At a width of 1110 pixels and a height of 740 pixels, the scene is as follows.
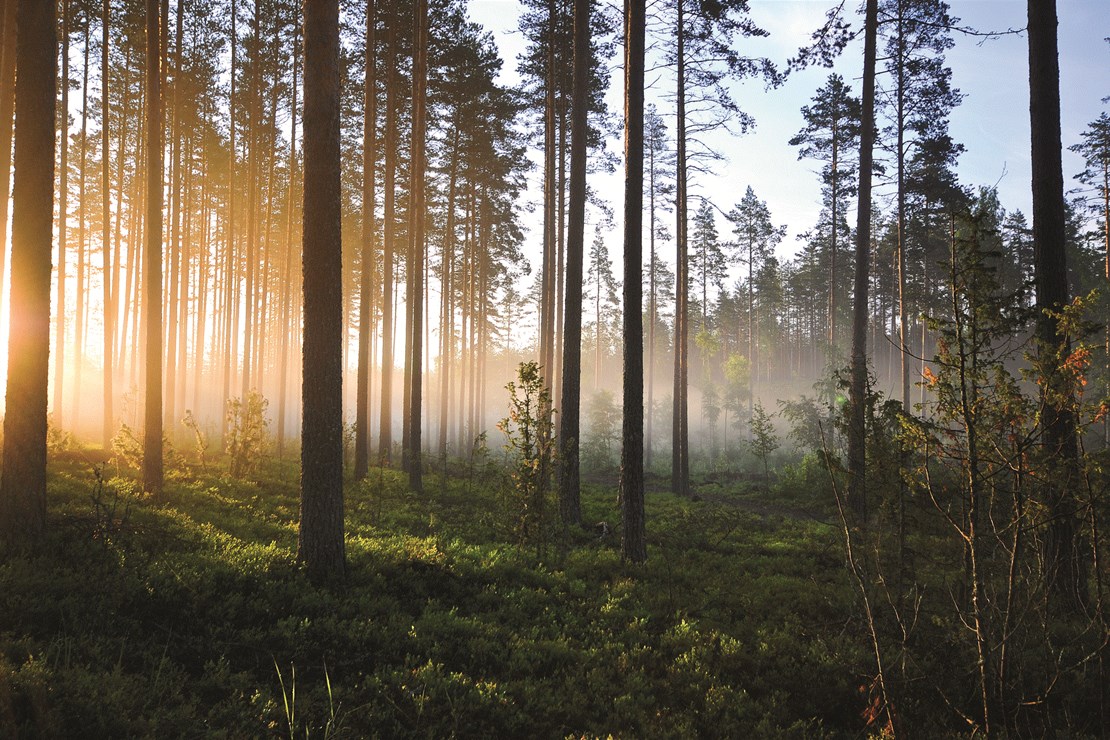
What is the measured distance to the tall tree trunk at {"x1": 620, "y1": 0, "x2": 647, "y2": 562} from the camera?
8.38 meters

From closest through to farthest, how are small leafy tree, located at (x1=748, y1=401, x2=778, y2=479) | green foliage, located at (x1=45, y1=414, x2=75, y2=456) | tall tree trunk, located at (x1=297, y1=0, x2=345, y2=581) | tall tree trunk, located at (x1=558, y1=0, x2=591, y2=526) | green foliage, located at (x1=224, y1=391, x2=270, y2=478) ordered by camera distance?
tall tree trunk, located at (x1=297, y1=0, x2=345, y2=581)
tall tree trunk, located at (x1=558, y1=0, x2=591, y2=526)
green foliage, located at (x1=45, y1=414, x2=75, y2=456)
green foliage, located at (x1=224, y1=391, x2=270, y2=478)
small leafy tree, located at (x1=748, y1=401, x2=778, y2=479)

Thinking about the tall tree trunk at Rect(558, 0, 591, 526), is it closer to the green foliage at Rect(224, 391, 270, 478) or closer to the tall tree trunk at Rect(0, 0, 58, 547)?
the green foliage at Rect(224, 391, 270, 478)

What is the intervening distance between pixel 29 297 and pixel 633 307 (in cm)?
801

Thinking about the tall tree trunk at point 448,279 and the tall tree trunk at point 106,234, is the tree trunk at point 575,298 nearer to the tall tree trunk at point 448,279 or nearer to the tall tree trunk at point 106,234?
the tall tree trunk at point 448,279

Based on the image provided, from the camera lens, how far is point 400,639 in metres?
5.20

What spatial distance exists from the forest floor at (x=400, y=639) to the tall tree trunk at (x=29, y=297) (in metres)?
0.64

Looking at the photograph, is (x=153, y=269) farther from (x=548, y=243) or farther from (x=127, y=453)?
(x=548, y=243)

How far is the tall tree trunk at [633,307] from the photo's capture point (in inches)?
330

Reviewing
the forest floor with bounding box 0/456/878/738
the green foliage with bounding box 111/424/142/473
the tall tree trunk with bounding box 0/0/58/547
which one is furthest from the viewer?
the green foliage with bounding box 111/424/142/473

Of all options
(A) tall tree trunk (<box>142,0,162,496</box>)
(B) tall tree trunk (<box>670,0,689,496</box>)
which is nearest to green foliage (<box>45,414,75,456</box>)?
(A) tall tree trunk (<box>142,0,162,496</box>)

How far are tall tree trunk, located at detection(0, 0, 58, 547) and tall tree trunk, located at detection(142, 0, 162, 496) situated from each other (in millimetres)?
3800

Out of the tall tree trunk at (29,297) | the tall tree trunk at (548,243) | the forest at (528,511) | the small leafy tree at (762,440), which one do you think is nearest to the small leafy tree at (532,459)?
the forest at (528,511)

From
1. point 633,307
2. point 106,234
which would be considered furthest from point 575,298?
point 106,234

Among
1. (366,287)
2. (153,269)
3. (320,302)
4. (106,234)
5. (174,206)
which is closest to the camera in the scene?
(320,302)
